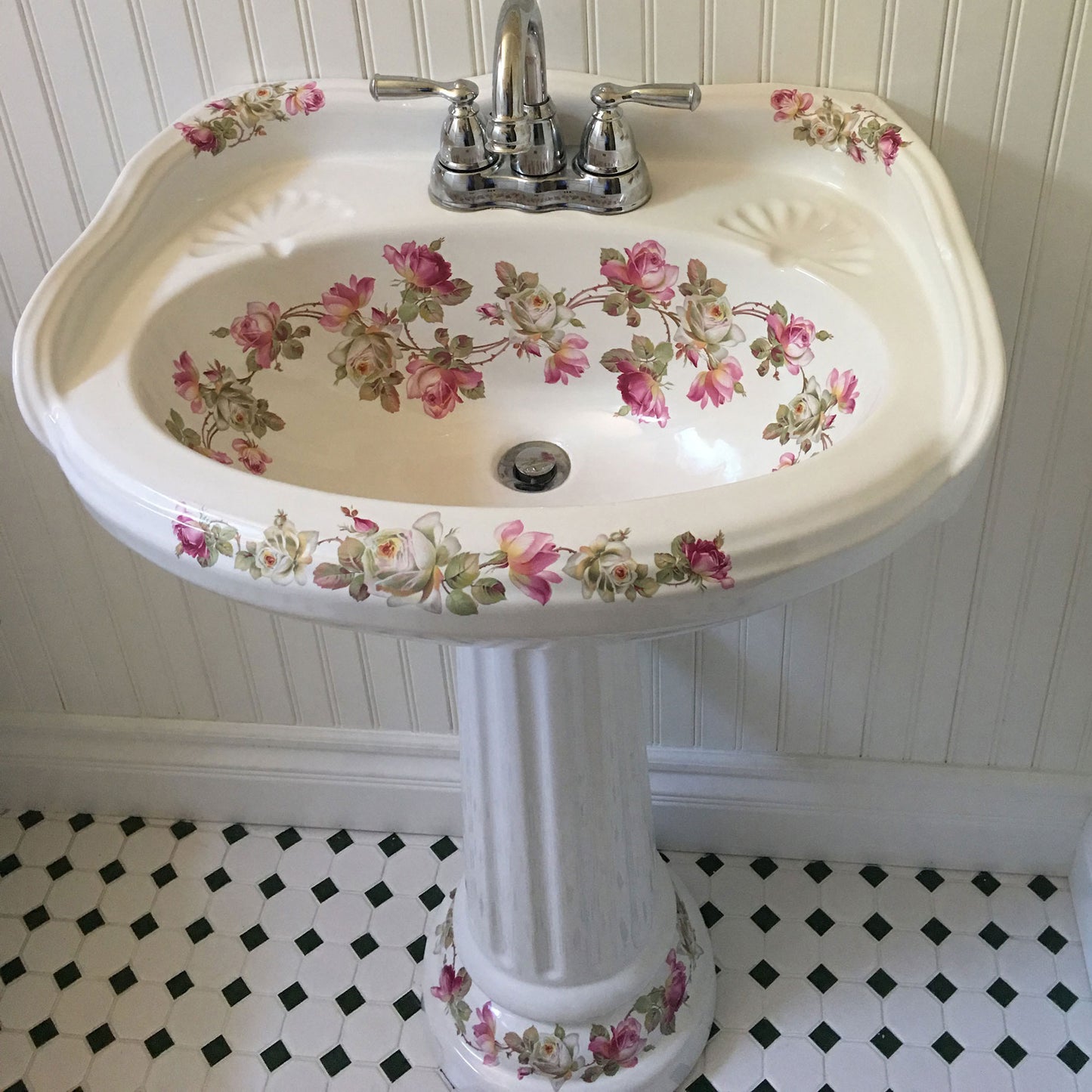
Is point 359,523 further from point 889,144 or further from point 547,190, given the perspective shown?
point 889,144

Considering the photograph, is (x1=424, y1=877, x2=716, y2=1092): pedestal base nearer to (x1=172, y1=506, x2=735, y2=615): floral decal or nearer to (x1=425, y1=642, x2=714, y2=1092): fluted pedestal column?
(x1=425, y1=642, x2=714, y2=1092): fluted pedestal column

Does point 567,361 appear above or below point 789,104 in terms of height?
below

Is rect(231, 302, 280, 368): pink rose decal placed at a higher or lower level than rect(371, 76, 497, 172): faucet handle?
lower

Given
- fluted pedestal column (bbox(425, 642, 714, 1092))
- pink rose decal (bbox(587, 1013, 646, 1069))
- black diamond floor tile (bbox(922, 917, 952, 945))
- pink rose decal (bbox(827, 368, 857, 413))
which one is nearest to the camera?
pink rose decal (bbox(827, 368, 857, 413))

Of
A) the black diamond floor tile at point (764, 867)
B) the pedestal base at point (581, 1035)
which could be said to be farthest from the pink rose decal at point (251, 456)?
the black diamond floor tile at point (764, 867)

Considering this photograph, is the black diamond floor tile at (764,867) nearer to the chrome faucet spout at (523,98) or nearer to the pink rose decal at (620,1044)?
the pink rose decal at (620,1044)

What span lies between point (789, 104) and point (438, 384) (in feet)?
1.13

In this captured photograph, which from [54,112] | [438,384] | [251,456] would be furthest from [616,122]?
[54,112]

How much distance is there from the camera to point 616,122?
865mm

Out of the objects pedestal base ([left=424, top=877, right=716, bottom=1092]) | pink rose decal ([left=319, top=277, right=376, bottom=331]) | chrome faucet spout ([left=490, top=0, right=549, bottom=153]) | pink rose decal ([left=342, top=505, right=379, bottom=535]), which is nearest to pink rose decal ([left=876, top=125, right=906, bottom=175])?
chrome faucet spout ([left=490, top=0, right=549, bottom=153])

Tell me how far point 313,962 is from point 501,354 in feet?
2.57

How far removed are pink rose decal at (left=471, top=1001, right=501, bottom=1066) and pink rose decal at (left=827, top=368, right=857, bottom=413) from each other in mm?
742

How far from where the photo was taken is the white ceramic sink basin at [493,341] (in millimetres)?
677

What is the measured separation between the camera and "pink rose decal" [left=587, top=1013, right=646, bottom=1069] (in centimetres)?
119
